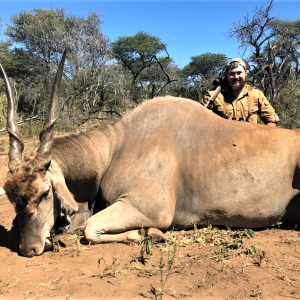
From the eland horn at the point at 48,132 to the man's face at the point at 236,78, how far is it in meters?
2.68

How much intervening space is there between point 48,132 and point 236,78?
296 cm

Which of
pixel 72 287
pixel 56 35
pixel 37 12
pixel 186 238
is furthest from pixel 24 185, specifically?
pixel 37 12

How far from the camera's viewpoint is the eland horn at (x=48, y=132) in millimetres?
2727

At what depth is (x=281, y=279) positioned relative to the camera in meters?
2.26

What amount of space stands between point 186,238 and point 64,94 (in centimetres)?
1223

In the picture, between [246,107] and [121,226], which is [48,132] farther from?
[246,107]

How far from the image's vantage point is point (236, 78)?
4586 mm

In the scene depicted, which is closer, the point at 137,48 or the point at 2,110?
the point at 2,110

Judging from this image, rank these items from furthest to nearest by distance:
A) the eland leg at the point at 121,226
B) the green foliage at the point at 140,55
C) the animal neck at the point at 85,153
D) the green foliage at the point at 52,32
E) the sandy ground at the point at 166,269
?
the green foliage at the point at 140,55 < the green foliage at the point at 52,32 < the animal neck at the point at 85,153 < the eland leg at the point at 121,226 < the sandy ground at the point at 166,269

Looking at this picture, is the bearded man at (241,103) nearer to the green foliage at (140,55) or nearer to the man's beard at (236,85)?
the man's beard at (236,85)

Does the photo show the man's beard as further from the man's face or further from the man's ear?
the man's ear

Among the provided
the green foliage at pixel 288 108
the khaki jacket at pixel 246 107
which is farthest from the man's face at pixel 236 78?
the green foliage at pixel 288 108

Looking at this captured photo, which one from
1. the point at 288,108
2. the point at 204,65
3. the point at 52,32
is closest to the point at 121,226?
the point at 288,108

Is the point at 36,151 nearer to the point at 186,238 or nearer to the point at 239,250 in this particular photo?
the point at 186,238
